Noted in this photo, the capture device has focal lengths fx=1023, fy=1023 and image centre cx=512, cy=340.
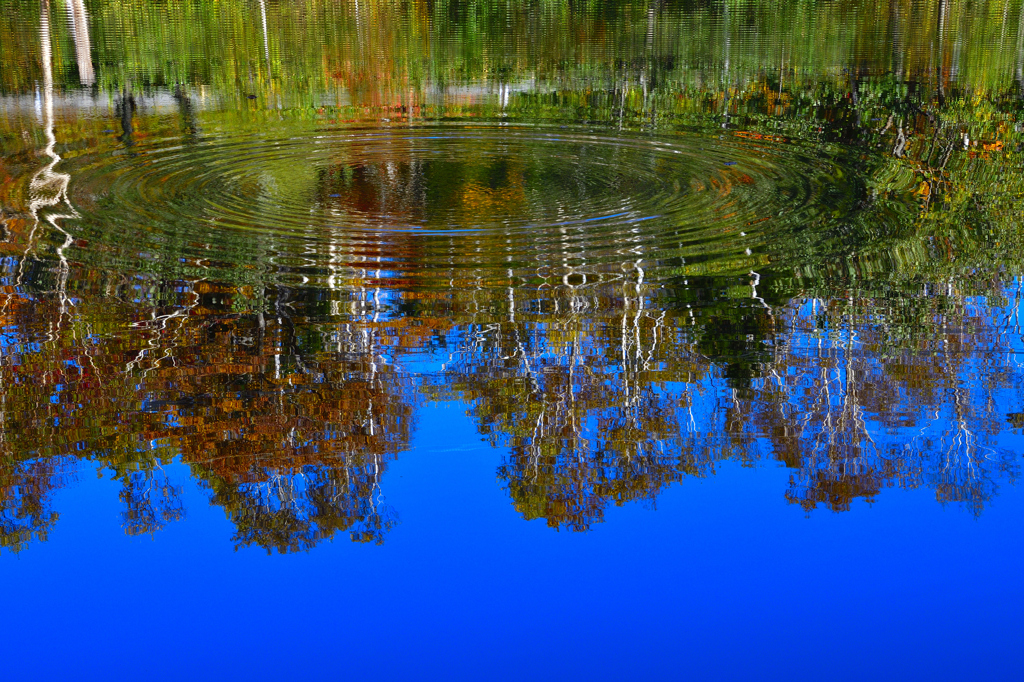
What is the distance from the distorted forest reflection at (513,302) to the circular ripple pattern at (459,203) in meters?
0.03

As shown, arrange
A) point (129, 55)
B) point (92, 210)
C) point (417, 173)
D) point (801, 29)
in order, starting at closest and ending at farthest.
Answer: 1. point (92, 210)
2. point (417, 173)
3. point (129, 55)
4. point (801, 29)

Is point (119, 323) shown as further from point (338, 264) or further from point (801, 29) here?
point (801, 29)

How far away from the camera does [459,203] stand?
20.7 ft

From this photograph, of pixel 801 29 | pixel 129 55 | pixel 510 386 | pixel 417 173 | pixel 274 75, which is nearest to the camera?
pixel 510 386

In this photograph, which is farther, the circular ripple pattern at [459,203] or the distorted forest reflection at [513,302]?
the circular ripple pattern at [459,203]

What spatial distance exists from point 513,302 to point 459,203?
1.80 m

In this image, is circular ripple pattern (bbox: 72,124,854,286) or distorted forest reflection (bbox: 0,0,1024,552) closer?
distorted forest reflection (bbox: 0,0,1024,552)

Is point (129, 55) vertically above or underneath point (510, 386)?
above

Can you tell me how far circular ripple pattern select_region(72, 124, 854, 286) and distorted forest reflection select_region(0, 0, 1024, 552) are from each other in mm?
32

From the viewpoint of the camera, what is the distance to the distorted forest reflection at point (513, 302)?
3395 millimetres

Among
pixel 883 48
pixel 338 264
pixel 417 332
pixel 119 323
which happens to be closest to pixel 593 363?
pixel 417 332

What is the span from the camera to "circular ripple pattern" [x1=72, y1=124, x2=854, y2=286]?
522 centimetres

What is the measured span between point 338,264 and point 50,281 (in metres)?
1.36

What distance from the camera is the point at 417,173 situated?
7.23 metres
